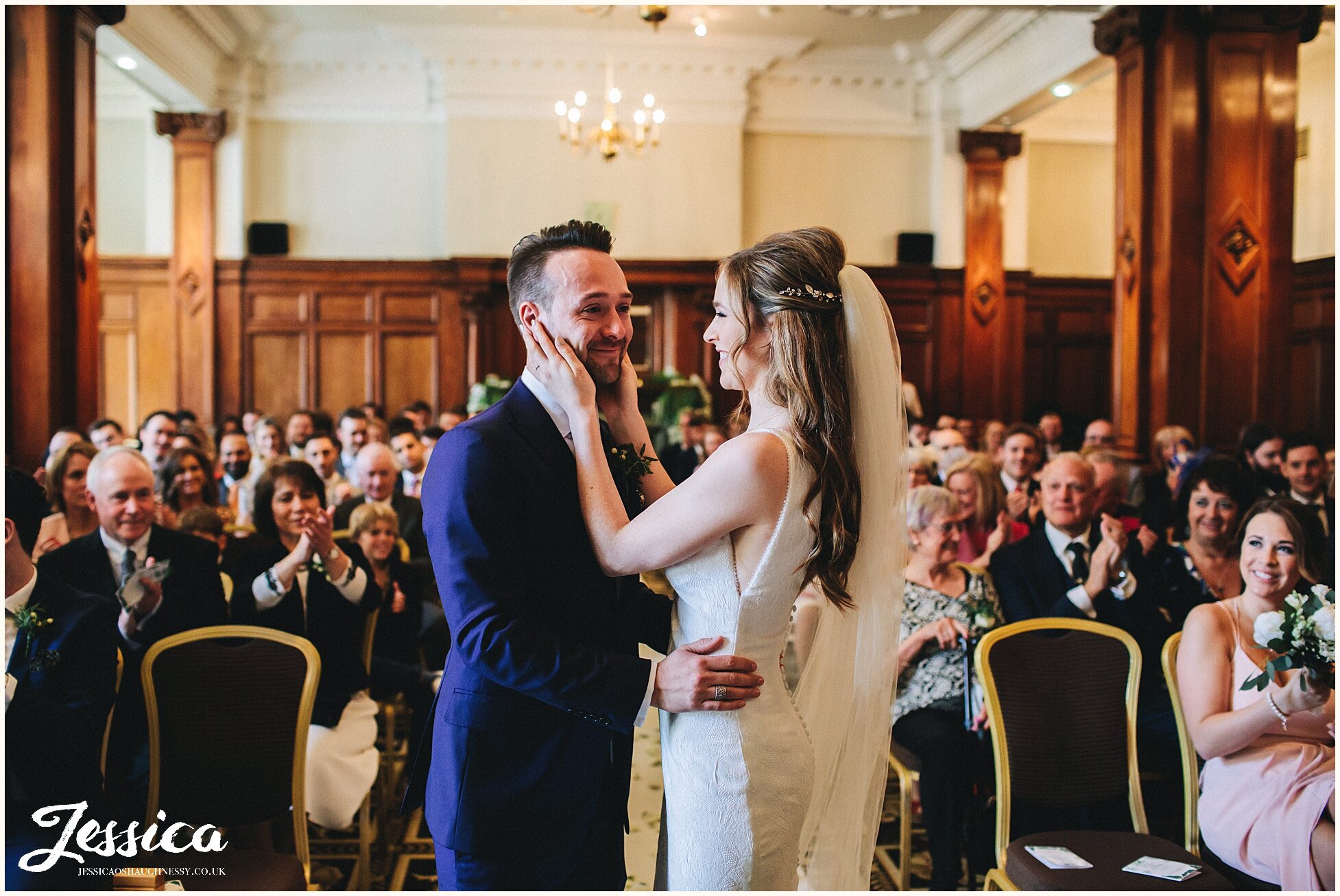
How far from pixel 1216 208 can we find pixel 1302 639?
6508mm

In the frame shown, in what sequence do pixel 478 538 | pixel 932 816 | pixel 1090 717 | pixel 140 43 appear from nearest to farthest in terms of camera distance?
Result: pixel 478 538, pixel 1090 717, pixel 932 816, pixel 140 43

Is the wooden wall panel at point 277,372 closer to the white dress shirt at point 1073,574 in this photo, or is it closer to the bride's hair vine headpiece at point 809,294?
the white dress shirt at point 1073,574

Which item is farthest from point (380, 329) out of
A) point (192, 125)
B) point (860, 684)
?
point (860, 684)

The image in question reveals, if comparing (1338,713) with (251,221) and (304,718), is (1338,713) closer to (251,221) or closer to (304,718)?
(304,718)

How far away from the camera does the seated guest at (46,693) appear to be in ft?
7.82

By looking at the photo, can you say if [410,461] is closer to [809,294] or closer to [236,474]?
[236,474]

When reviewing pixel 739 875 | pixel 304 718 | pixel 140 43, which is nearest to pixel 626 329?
pixel 739 875

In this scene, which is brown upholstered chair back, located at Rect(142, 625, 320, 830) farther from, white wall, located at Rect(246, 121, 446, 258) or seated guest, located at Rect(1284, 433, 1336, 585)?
white wall, located at Rect(246, 121, 446, 258)

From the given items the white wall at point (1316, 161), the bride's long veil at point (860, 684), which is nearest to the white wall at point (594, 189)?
the white wall at point (1316, 161)

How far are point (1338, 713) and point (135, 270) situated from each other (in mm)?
13681

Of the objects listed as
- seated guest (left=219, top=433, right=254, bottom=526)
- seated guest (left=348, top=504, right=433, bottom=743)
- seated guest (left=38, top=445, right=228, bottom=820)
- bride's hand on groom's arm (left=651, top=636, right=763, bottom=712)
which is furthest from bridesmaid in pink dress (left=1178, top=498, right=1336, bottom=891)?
seated guest (left=219, top=433, right=254, bottom=526)

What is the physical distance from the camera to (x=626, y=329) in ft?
6.53

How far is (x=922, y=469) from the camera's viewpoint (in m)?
6.02

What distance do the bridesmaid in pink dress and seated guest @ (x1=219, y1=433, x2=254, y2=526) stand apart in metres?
5.58
